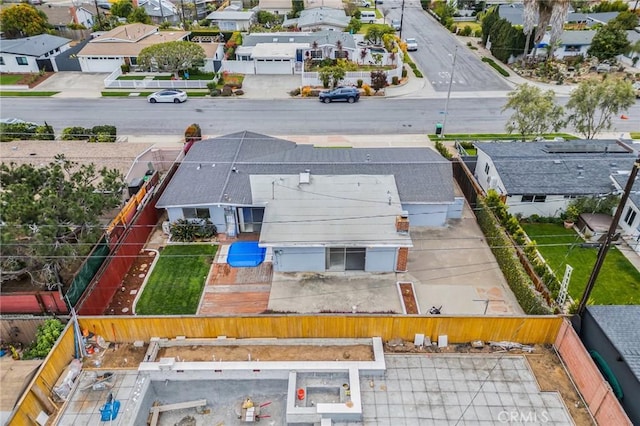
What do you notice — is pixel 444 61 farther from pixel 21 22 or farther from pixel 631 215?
pixel 21 22

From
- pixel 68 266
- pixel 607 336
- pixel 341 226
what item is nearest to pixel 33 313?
pixel 68 266

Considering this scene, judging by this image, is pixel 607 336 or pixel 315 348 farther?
pixel 315 348

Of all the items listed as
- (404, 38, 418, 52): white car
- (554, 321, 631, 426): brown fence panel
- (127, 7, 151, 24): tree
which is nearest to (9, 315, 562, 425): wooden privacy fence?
(554, 321, 631, 426): brown fence panel

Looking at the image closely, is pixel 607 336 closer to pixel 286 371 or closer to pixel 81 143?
pixel 286 371

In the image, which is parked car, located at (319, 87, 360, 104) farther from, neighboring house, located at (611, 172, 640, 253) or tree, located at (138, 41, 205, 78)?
neighboring house, located at (611, 172, 640, 253)

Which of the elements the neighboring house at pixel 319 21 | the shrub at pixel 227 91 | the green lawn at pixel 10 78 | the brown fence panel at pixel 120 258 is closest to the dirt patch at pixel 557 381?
the brown fence panel at pixel 120 258

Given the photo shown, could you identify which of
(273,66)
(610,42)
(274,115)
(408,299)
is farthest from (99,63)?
(610,42)

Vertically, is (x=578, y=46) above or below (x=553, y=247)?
above
